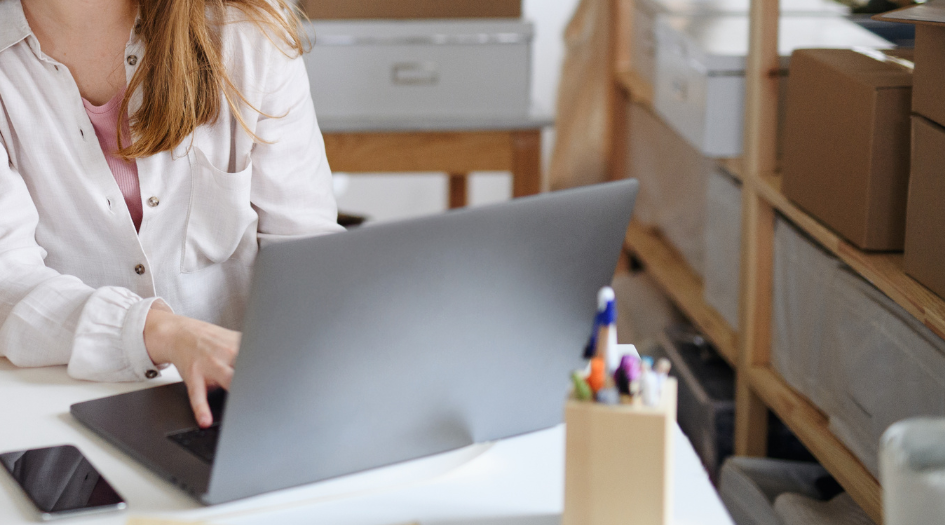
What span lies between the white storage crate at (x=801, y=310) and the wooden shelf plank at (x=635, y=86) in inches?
27.7

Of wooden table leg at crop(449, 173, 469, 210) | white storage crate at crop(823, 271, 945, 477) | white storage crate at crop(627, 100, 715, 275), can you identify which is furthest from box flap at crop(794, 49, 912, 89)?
wooden table leg at crop(449, 173, 469, 210)

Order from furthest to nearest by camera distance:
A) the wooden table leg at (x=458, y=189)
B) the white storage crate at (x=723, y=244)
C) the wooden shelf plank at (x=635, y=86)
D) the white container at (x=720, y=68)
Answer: the wooden table leg at (x=458, y=189)
the wooden shelf plank at (x=635, y=86)
the white storage crate at (x=723, y=244)
the white container at (x=720, y=68)

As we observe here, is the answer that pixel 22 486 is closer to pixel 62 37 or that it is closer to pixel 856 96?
pixel 62 37

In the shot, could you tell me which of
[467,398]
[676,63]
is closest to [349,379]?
[467,398]

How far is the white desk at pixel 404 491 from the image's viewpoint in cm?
61

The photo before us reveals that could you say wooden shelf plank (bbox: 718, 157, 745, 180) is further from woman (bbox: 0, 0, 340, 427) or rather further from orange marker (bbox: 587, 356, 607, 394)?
orange marker (bbox: 587, 356, 607, 394)

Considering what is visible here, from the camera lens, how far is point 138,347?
31.2 inches

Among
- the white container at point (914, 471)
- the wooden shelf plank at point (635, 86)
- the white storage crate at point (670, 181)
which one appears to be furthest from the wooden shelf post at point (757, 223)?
the white container at point (914, 471)

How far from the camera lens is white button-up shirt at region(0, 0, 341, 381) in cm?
103

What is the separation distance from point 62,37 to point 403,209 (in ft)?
6.58

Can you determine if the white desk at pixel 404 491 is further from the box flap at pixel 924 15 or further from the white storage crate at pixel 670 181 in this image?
the white storage crate at pixel 670 181

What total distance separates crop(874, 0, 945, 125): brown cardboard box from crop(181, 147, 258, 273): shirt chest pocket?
2.29 feet

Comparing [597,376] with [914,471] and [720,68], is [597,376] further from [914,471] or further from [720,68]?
[720,68]

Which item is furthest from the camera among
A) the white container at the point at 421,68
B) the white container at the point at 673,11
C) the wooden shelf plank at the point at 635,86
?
the wooden shelf plank at the point at 635,86
